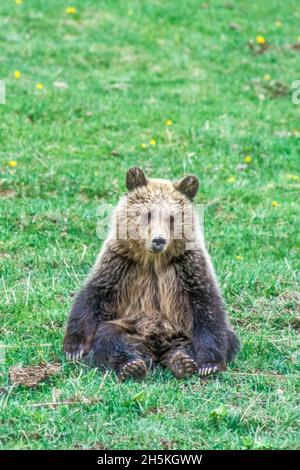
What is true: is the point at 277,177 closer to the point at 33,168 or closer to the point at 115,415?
the point at 33,168

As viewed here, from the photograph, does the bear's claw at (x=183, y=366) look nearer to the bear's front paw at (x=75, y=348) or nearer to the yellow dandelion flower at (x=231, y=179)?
the bear's front paw at (x=75, y=348)

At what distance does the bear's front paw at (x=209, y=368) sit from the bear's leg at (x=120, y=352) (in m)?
0.36

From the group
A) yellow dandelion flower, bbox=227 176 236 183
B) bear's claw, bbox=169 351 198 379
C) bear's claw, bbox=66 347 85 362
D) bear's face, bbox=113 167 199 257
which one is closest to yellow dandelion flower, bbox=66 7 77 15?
yellow dandelion flower, bbox=227 176 236 183

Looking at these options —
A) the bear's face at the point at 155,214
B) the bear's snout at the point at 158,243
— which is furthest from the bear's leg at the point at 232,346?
the bear's snout at the point at 158,243

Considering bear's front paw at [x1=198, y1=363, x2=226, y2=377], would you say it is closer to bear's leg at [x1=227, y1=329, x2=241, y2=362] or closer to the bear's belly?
bear's leg at [x1=227, y1=329, x2=241, y2=362]

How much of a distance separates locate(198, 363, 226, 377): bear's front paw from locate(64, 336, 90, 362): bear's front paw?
2.57 feet

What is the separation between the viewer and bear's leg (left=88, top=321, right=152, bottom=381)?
684cm

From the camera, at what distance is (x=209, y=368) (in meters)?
7.05

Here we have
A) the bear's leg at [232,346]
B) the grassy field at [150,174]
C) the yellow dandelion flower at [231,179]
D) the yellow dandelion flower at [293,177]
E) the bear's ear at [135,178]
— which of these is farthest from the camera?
the yellow dandelion flower at [293,177]

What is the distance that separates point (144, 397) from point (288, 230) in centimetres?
444

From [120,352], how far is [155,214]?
100cm

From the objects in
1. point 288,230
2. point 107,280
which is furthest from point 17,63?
point 107,280

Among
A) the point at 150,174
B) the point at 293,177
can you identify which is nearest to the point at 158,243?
the point at 150,174

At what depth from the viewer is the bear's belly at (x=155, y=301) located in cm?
743
